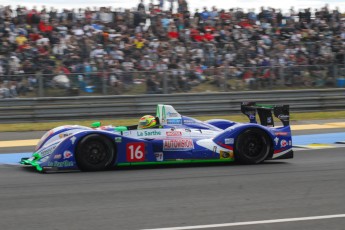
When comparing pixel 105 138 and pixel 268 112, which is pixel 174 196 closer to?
pixel 105 138

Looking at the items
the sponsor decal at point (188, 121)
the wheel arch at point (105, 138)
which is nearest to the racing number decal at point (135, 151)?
the wheel arch at point (105, 138)

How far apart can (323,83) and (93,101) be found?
24.2 feet

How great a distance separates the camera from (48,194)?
23.6 ft

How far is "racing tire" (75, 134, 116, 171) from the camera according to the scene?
8828mm

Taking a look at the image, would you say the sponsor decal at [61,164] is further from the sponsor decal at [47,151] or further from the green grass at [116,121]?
the green grass at [116,121]

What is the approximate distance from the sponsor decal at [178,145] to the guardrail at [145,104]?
26.3ft

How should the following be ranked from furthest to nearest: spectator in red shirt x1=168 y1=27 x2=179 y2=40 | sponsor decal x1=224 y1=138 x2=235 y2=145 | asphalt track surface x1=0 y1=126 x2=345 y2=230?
spectator in red shirt x1=168 y1=27 x2=179 y2=40 < sponsor decal x1=224 y1=138 x2=235 y2=145 < asphalt track surface x1=0 y1=126 x2=345 y2=230

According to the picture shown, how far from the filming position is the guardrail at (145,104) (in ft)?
55.0

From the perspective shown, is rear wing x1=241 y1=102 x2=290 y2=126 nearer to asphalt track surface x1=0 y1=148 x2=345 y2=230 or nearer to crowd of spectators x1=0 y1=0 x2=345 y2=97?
asphalt track surface x1=0 y1=148 x2=345 y2=230

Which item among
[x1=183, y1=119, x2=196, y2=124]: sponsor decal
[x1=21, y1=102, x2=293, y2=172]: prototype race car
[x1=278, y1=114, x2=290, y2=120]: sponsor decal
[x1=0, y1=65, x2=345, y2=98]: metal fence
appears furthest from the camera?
[x1=0, y1=65, x2=345, y2=98]: metal fence

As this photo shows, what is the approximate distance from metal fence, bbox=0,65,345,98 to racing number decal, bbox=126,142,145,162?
7.77m

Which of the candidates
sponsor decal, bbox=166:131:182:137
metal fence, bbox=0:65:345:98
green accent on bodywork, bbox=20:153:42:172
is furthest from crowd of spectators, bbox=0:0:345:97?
sponsor decal, bbox=166:131:182:137

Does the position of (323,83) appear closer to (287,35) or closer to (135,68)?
(287,35)

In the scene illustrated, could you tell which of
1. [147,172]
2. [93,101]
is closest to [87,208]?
[147,172]
